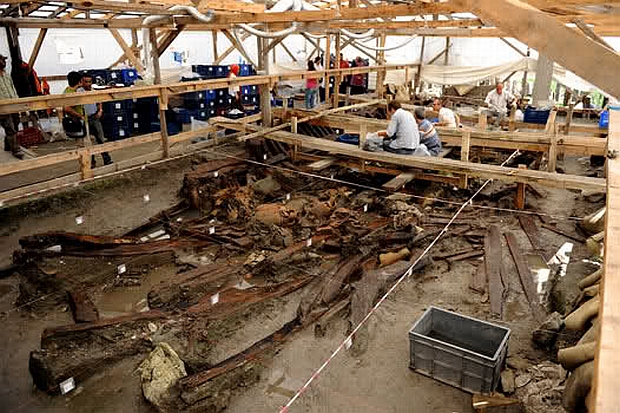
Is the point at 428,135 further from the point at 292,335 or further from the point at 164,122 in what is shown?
the point at 292,335

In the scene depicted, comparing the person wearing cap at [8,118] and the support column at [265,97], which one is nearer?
the person wearing cap at [8,118]

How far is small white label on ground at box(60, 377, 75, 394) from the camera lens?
14.3 feet

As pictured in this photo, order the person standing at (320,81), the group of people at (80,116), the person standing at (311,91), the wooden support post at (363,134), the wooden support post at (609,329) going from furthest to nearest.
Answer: the person standing at (320,81) → the person standing at (311,91) → the wooden support post at (363,134) → the group of people at (80,116) → the wooden support post at (609,329)

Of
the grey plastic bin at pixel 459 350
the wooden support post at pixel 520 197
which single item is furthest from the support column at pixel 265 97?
the grey plastic bin at pixel 459 350

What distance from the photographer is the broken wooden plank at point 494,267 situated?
222 inches

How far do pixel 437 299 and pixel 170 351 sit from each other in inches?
126

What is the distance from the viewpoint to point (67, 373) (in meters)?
4.41

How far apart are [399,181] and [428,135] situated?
1.38m

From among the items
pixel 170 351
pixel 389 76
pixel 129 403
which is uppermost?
pixel 389 76

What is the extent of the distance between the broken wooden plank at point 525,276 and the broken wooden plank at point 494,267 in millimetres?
176

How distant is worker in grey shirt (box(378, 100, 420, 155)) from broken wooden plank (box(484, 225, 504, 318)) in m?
2.30

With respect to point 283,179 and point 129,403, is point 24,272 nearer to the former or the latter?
point 129,403

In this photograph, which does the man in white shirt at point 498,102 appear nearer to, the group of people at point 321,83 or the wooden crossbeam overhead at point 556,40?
the group of people at point 321,83

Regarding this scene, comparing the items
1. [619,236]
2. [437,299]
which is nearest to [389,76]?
[437,299]
